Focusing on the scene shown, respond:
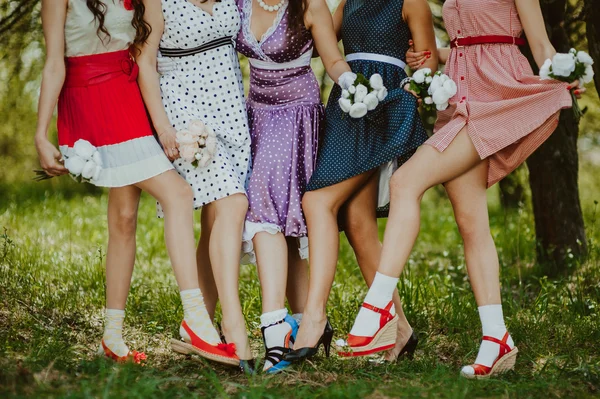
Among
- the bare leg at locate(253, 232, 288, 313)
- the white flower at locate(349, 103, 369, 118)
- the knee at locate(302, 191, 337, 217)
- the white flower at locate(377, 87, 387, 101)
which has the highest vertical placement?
the white flower at locate(377, 87, 387, 101)

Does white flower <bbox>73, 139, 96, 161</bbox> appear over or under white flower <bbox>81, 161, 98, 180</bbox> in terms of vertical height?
over

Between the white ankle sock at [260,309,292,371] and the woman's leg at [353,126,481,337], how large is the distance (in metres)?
0.38

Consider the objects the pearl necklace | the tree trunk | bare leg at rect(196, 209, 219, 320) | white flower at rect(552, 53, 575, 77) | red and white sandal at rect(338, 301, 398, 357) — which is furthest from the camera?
the tree trunk

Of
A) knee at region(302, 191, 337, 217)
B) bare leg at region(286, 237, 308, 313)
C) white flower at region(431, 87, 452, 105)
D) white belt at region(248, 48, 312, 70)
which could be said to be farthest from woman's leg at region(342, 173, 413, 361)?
white belt at region(248, 48, 312, 70)

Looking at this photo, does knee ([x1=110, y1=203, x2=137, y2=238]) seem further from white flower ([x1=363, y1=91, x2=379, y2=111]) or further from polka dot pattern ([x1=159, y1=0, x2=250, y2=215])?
white flower ([x1=363, y1=91, x2=379, y2=111])

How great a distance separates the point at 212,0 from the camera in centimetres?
377

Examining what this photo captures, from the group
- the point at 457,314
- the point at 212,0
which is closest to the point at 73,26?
the point at 212,0

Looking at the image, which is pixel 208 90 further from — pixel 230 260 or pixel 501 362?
pixel 501 362

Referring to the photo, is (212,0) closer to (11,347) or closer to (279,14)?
(279,14)

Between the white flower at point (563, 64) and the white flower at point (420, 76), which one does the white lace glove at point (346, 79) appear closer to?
the white flower at point (420, 76)

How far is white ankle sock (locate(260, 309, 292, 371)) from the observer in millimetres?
3578

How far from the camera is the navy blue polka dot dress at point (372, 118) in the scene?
11.9 feet

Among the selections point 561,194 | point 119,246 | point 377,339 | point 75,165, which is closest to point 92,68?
point 75,165

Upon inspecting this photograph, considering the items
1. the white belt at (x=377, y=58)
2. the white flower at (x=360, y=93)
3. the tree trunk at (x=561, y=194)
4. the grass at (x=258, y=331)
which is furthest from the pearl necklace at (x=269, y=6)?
the tree trunk at (x=561, y=194)
